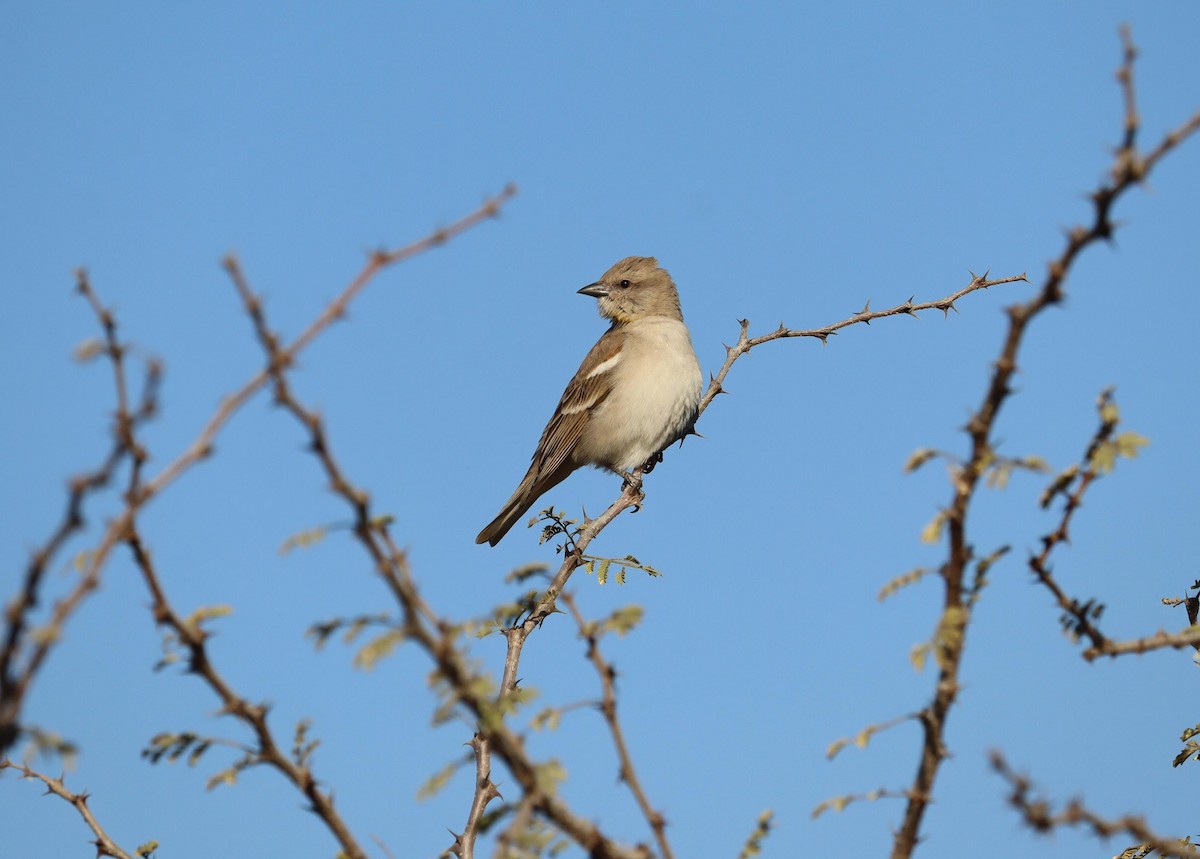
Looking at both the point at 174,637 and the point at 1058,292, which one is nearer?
the point at 1058,292

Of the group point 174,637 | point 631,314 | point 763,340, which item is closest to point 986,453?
point 174,637

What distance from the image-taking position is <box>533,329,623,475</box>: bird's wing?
9.55 metres

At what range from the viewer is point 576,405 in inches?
385

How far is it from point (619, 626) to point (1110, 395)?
Result: 0.93 metres

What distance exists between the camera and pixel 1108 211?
73.2 inches

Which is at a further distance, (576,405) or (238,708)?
(576,405)

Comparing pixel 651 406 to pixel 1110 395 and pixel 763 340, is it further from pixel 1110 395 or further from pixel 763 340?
pixel 1110 395

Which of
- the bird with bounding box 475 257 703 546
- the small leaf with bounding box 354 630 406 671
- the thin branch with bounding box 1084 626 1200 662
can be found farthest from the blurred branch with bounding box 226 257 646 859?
the bird with bounding box 475 257 703 546

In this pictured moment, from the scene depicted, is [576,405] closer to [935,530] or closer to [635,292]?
[635,292]

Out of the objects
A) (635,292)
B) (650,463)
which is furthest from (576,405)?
(635,292)

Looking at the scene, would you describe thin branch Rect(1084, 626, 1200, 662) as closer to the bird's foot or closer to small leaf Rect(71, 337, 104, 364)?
small leaf Rect(71, 337, 104, 364)

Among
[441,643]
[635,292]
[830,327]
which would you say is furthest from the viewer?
[635,292]

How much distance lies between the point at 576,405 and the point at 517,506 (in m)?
1.01

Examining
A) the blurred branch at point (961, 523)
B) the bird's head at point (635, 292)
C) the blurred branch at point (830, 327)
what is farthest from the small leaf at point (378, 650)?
the bird's head at point (635, 292)
